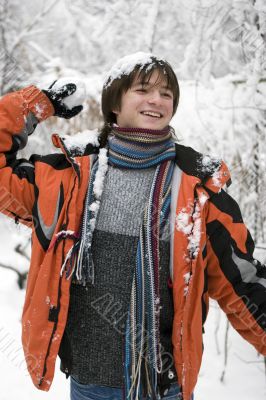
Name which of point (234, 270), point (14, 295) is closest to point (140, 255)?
point (234, 270)

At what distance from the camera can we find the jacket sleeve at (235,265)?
1377 mm

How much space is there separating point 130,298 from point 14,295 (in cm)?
345

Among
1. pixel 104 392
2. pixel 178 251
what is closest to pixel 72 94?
pixel 178 251

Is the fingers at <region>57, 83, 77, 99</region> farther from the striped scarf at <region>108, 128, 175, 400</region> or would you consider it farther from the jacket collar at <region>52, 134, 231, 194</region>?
the striped scarf at <region>108, 128, 175, 400</region>

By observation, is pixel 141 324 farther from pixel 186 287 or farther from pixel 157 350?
pixel 186 287

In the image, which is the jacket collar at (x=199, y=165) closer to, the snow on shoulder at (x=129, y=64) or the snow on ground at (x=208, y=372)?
the snow on shoulder at (x=129, y=64)

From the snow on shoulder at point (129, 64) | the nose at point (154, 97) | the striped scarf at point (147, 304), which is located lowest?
the striped scarf at point (147, 304)

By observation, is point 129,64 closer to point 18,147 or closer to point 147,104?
point 147,104

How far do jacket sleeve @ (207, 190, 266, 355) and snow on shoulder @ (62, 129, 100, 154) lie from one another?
55 cm

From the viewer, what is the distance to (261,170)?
3.04m

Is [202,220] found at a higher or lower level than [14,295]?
higher

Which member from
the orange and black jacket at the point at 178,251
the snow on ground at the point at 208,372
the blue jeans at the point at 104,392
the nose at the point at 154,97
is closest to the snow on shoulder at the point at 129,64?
the nose at the point at 154,97

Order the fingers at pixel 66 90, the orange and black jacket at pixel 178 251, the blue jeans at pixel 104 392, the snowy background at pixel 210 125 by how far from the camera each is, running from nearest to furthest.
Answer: the orange and black jacket at pixel 178 251 → the blue jeans at pixel 104 392 → the fingers at pixel 66 90 → the snowy background at pixel 210 125

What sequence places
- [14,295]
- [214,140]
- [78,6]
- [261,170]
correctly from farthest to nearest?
[78,6] < [14,295] < [214,140] < [261,170]
